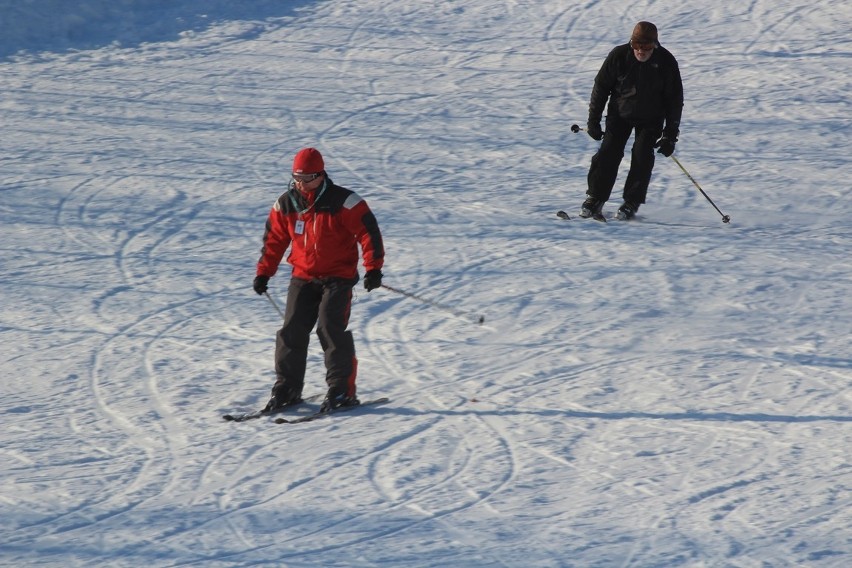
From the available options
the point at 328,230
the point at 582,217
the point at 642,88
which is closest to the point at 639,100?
the point at 642,88

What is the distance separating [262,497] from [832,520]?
8.60ft

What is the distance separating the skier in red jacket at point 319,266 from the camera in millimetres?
6496

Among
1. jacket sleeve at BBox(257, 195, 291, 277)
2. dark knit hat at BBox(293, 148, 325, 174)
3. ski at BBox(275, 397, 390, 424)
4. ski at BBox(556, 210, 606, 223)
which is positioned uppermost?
dark knit hat at BBox(293, 148, 325, 174)

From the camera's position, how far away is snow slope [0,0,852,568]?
529 cm

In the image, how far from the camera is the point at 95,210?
1075 cm

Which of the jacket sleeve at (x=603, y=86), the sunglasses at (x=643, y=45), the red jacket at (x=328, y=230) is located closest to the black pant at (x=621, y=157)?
the jacket sleeve at (x=603, y=86)

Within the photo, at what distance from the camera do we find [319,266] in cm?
659

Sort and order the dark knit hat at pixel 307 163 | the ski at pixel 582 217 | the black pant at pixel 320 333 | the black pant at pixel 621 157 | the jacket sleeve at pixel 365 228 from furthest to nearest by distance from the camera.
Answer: the ski at pixel 582 217 < the black pant at pixel 621 157 < the black pant at pixel 320 333 < the jacket sleeve at pixel 365 228 < the dark knit hat at pixel 307 163

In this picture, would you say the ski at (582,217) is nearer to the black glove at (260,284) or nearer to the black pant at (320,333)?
the black pant at (320,333)

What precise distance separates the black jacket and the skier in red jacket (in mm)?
3316

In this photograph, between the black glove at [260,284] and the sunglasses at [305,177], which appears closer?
the sunglasses at [305,177]

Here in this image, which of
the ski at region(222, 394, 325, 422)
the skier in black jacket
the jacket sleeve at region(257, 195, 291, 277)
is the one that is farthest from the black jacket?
the ski at region(222, 394, 325, 422)

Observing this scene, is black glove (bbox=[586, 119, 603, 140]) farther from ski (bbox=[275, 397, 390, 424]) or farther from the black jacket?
ski (bbox=[275, 397, 390, 424])

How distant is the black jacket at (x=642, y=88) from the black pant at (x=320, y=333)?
11.3ft
